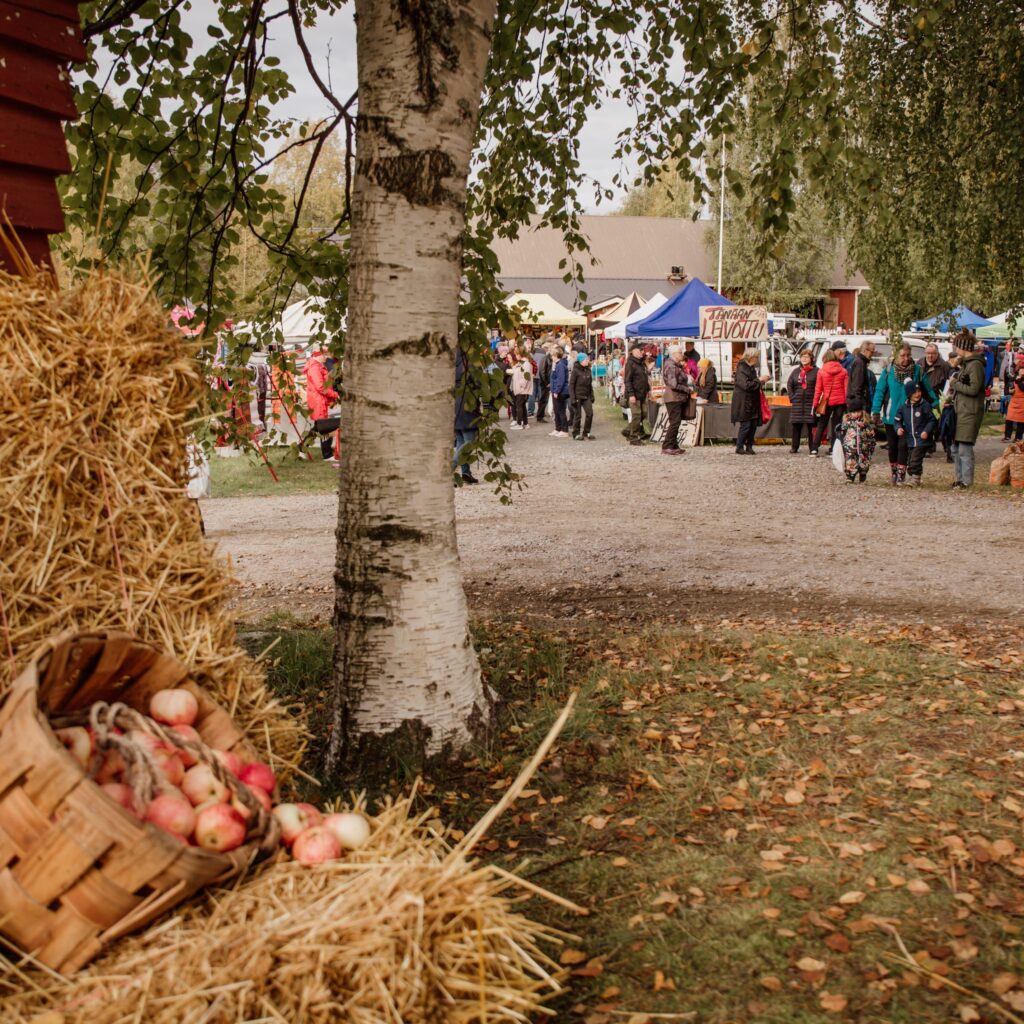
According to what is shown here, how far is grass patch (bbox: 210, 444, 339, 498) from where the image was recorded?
593 inches

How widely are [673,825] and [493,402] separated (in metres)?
3.51

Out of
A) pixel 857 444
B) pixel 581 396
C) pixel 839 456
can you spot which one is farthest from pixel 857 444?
pixel 581 396

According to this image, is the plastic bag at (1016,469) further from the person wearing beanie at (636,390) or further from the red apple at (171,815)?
the red apple at (171,815)

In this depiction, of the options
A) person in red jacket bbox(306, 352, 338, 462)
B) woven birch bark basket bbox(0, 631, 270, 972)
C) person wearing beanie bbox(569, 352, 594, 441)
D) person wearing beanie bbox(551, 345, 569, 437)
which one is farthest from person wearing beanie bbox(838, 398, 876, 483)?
woven birch bark basket bbox(0, 631, 270, 972)

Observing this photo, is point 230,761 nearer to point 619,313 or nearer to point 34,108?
point 34,108

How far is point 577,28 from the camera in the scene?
7656 millimetres

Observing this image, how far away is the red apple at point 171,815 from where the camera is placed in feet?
8.11

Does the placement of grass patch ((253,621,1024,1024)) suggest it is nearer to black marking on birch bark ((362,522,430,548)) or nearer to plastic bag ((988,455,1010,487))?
black marking on birch bark ((362,522,430,548))

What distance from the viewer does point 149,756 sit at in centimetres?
257

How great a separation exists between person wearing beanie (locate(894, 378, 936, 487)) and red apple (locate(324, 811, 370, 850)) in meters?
13.1

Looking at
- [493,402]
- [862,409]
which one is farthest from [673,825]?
[862,409]

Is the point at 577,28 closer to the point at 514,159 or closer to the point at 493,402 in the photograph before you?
the point at 514,159

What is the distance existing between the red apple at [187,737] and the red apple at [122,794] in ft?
0.66

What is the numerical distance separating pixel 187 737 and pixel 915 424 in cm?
1357
